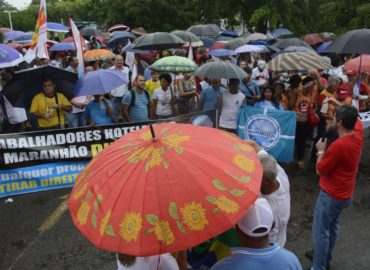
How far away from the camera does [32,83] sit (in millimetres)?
6262

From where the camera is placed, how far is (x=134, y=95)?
23.1ft

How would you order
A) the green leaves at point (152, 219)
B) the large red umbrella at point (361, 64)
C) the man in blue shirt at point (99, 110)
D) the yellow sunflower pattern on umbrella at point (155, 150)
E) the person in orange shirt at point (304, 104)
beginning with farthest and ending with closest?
the large red umbrella at point (361, 64) < the person in orange shirt at point (304, 104) < the man in blue shirt at point (99, 110) < the yellow sunflower pattern on umbrella at point (155, 150) < the green leaves at point (152, 219)

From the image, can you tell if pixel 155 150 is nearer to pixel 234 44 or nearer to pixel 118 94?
pixel 118 94

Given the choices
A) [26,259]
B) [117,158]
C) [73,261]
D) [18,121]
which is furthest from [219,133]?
[18,121]

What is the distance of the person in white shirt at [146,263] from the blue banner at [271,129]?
4.97 meters

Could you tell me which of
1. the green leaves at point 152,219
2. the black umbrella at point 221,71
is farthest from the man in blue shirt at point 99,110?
the green leaves at point 152,219

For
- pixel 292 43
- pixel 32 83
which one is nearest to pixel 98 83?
pixel 32 83

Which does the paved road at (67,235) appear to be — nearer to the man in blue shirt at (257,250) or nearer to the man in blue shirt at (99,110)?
the man in blue shirt at (99,110)

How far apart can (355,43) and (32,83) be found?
5.78m

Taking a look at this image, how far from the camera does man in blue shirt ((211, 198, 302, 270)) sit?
2113 millimetres

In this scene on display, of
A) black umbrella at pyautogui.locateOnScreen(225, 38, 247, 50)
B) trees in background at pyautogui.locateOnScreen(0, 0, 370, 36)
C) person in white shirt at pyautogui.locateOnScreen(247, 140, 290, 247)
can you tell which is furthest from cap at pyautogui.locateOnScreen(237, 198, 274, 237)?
black umbrella at pyautogui.locateOnScreen(225, 38, 247, 50)

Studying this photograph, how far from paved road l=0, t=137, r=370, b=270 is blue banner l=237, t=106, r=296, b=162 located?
2.25ft

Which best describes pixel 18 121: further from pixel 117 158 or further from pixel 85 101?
pixel 117 158

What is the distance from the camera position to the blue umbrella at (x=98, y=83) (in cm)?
588
